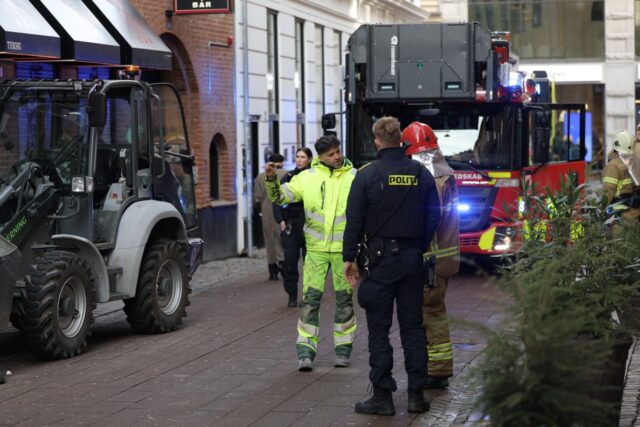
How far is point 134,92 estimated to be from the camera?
1258 centimetres

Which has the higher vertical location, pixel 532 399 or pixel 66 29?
pixel 66 29

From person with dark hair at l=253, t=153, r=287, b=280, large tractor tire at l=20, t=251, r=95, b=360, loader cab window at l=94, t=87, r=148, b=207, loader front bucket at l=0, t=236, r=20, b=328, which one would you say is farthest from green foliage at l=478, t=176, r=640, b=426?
person with dark hair at l=253, t=153, r=287, b=280

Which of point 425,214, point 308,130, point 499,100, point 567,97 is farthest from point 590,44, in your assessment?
point 425,214

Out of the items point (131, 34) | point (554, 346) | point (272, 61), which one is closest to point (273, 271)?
point (131, 34)

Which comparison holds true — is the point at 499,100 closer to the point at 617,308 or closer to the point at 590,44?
the point at 617,308

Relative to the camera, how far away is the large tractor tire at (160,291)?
12188mm

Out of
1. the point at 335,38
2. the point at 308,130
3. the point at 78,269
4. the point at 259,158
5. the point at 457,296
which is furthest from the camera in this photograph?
the point at 335,38

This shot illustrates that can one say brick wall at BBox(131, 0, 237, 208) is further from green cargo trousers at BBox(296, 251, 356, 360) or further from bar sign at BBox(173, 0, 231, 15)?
green cargo trousers at BBox(296, 251, 356, 360)

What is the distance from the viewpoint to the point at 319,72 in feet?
94.7

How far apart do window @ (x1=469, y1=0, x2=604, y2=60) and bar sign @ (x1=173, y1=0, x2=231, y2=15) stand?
2931 centimetres

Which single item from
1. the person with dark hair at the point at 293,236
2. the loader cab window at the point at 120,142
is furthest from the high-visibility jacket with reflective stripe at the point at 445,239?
the person with dark hair at the point at 293,236

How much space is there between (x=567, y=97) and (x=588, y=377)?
43277mm

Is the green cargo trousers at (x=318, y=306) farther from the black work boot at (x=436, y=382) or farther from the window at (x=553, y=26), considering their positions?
the window at (x=553, y=26)

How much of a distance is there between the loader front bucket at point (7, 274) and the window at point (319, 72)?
730 inches
